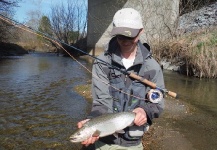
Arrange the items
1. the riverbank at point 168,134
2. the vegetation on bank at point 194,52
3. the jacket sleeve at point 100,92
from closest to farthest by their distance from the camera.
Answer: the jacket sleeve at point 100,92, the riverbank at point 168,134, the vegetation on bank at point 194,52

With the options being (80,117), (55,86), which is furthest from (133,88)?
(55,86)

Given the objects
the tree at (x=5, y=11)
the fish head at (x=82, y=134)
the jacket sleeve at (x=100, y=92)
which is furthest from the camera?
the tree at (x=5, y=11)

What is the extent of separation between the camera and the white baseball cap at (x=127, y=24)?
8.38ft

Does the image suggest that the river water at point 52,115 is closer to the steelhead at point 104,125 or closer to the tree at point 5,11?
the steelhead at point 104,125

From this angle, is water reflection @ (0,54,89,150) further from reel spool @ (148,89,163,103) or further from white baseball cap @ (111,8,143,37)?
white baseball cap @ (111,8,143,37)

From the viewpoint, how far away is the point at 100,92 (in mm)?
2686

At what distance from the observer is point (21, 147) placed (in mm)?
5484

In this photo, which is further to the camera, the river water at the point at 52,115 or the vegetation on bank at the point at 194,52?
the vegetation on bank at the point at 194,52

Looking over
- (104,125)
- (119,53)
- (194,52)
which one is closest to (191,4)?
(194,52)

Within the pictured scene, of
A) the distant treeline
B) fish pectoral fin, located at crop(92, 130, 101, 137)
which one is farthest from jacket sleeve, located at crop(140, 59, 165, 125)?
the distant treeline

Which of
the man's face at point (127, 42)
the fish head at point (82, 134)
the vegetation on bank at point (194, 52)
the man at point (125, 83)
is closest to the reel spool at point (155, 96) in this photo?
the man at point (125, 83)

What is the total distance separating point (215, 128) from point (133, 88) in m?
5.09

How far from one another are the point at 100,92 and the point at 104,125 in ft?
1.12

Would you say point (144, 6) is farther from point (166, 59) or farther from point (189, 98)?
point (189, 98)
